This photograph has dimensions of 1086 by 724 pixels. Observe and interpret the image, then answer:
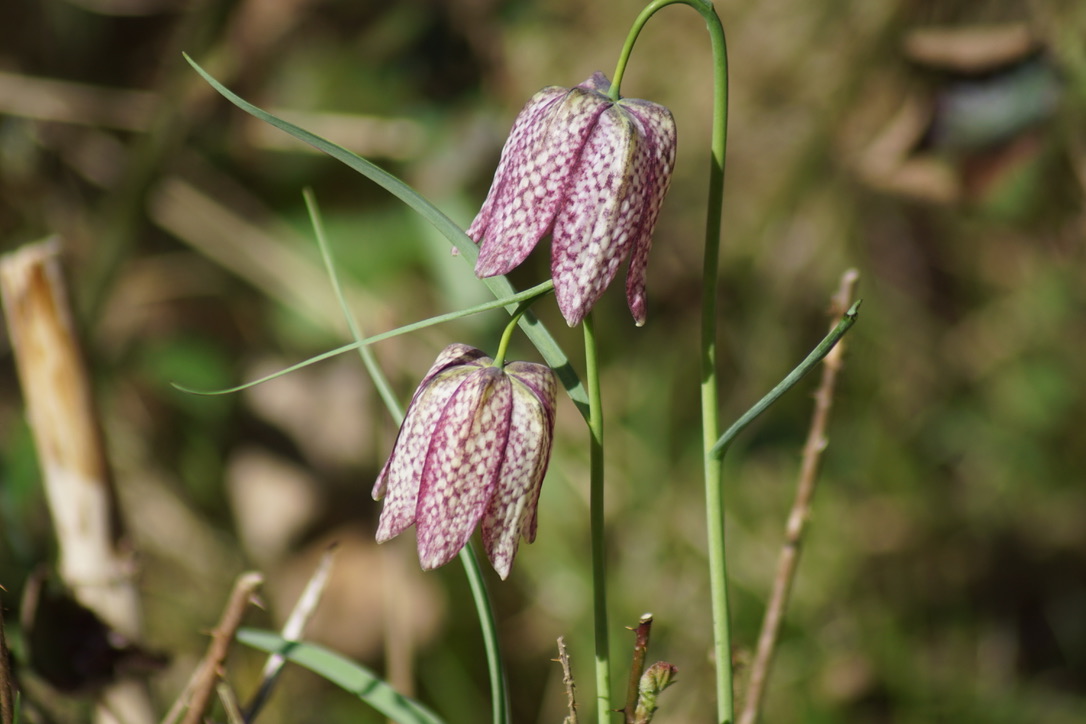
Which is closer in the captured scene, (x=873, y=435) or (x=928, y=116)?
(x=928, y=116)

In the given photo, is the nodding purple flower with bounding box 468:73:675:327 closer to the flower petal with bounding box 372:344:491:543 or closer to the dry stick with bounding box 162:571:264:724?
the flower petal with bounding box 372:344:491:543

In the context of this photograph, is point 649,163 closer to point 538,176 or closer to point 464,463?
point 538,176

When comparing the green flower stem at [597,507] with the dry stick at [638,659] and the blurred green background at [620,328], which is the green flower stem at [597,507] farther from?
the blurred green background at [620,328]

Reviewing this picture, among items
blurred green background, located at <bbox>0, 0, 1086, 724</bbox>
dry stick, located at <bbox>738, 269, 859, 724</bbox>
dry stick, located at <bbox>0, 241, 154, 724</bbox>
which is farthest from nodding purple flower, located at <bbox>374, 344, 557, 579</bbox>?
blurred green background, located at <bbox>0, 0, 1086, 724</bbox>

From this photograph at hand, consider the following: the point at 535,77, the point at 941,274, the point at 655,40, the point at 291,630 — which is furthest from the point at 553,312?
the point at 291,630

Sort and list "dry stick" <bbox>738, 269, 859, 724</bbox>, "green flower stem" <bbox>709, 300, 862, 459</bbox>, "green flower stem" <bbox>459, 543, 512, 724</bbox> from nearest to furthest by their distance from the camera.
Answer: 1. "green flower stem" <bbox>709, 300, 862, 459</bbox>
2. "green flower stem" <bbox>459, 543, 512, 724</bbox>
3. "dry stick" <bbox>738, 269, 859, 724</bbox>

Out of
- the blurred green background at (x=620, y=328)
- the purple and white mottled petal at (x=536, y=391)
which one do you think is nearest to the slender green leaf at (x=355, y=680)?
the purple and white mottled petal at (x=536, y=391)

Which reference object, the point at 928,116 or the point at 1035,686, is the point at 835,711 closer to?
the point at 1035,686
